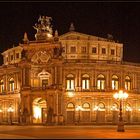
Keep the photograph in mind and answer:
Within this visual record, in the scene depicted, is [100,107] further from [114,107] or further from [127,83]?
[127,83]

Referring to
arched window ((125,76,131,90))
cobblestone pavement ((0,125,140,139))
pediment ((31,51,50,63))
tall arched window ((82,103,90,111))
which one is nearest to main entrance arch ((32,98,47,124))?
pediment ((31,51,50,63))

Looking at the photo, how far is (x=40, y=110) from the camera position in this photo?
90938 millimetres

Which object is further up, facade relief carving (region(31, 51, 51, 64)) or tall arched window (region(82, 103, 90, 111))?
facade relief carving (region(31, 51, 51, 64))

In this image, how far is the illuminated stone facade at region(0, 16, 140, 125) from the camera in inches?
3388

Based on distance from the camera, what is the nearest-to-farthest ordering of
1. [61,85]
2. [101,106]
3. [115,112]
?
1. [61,85]
2. [101,106]
3. [115,112]

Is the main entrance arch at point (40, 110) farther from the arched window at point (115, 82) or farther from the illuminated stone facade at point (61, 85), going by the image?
the arched window at point (115, 82)

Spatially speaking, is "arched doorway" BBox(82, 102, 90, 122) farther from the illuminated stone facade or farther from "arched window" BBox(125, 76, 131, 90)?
"arched window" BBox(125, 76, 131, 90)

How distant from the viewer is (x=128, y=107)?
308 ft

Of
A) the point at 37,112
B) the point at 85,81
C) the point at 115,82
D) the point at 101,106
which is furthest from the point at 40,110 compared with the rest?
the point at 115,82

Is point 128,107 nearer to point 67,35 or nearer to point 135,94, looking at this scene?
point 135,94

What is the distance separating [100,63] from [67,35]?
13.2 m

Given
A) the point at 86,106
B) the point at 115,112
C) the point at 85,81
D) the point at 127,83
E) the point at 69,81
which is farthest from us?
the point at 127,83

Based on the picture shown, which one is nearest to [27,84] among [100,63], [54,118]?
[54,118]

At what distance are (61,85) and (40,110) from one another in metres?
8.93
